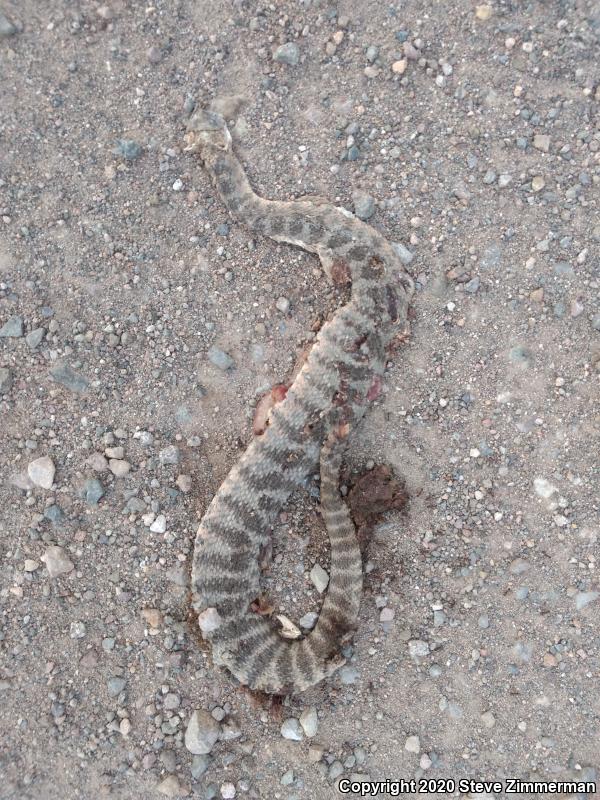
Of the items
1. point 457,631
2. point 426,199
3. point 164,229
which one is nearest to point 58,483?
point 164,229

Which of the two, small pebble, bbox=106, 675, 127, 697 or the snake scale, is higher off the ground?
the snake scale

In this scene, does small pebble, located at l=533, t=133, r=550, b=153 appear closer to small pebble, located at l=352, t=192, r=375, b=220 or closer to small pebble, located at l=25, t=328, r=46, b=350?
small pebble, located at l=352, t=192, r=375, b=220

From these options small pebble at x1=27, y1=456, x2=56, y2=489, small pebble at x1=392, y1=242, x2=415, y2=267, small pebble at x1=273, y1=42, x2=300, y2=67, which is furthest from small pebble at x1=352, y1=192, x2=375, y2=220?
small pebble at x1=27, y1=456, x2=56, y2=489

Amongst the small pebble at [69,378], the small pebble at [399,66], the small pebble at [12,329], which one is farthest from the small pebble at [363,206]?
the small pebble at [12,329]

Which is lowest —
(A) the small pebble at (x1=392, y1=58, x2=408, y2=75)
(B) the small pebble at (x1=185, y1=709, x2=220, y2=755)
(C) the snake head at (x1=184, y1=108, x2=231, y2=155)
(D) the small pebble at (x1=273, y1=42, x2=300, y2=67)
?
(B) the small pebble at (x1=185, y1=709, x2=220, y2=755)

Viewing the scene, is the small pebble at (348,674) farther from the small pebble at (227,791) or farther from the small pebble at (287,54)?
the small pebble at (287,54)

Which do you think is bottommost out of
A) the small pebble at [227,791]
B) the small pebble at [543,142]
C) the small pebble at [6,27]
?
the small pebble at [227,791]

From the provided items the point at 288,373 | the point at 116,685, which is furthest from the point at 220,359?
the point at 116,685
